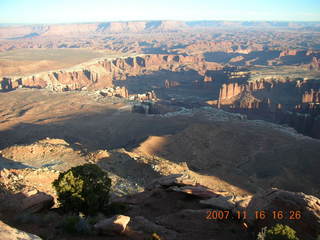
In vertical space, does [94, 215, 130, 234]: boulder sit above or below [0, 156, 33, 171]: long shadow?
above

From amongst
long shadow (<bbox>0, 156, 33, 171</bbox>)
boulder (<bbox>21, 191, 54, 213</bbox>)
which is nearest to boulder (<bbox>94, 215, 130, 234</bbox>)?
boulder (<bbox>21, 191, 54, 213</bbox>)

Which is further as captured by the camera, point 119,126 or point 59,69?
point 59,69

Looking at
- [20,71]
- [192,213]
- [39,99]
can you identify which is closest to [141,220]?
[192,213]

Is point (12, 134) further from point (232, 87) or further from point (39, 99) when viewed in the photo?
point (232, 87)

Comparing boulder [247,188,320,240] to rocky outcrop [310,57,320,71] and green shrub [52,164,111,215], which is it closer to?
green shrub [52,164,111,215]

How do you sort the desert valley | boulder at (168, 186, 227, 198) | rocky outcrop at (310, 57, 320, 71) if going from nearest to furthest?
the desert valley < boulder at (168, 186, 227, 198) < rocky outcrop at (310, 57, 320, 71)

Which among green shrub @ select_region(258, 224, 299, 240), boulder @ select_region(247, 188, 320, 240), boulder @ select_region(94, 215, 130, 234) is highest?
green shrub @ select_region(258, 224, 299, 240)

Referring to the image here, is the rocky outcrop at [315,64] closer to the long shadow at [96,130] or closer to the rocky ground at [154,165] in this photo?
the rocky ground at [154,165]

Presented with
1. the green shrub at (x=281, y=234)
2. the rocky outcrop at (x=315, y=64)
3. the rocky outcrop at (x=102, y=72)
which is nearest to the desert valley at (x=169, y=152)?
the rocky outcrop at (x=102, y=72)
